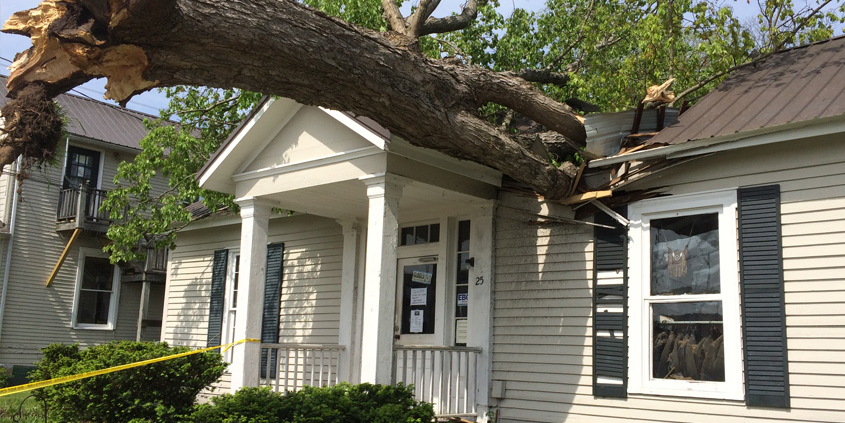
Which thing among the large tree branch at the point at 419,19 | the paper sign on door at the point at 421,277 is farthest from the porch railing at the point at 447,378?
the large tree branch at the point at 419,19

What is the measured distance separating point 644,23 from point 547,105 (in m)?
2.87

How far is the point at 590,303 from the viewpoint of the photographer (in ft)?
26.4

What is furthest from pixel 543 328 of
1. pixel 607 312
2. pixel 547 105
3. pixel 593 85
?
pixel 593 85

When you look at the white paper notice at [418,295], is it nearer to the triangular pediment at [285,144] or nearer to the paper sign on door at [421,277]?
the paper sign on door at [421,277]

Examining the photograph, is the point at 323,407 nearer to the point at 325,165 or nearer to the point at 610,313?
the point at 325,165

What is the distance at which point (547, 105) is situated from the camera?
316 inches

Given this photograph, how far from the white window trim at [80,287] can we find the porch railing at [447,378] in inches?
567

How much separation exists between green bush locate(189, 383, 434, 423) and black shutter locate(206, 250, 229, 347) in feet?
18.9

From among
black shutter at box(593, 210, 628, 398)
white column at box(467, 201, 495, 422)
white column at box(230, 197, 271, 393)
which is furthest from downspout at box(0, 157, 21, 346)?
black shutter at box(593, 210, 628, 398)

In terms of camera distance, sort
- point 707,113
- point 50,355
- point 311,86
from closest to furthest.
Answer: point 311,86 < point 707,113 < point 50,355

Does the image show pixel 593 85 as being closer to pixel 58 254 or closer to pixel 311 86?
pixel 311 86

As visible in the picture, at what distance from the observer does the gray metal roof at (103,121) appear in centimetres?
2036

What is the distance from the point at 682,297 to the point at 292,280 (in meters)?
6.63

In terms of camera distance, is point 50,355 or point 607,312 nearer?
point 607,312
